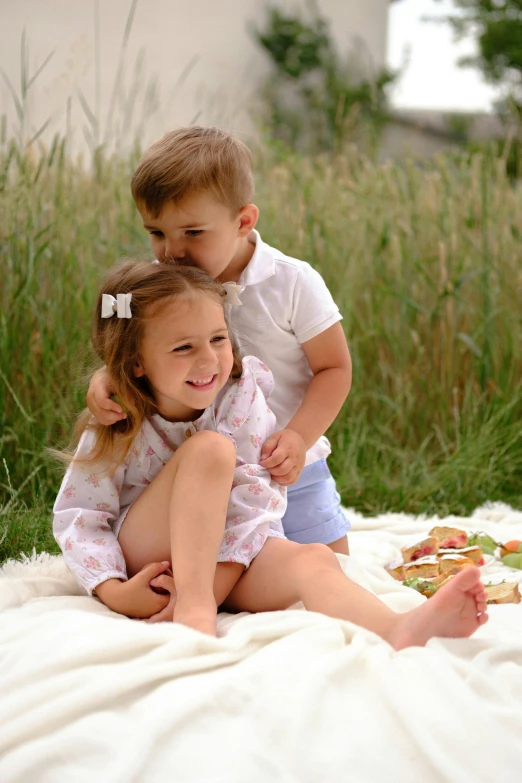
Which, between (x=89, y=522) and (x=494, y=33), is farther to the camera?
(x=494, y=33)

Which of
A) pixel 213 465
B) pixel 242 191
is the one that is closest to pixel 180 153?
pixel 242 191

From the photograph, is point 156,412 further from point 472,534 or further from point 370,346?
point 370,346

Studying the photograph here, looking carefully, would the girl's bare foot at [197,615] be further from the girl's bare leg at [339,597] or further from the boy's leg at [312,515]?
the boy's leg at [312,515]

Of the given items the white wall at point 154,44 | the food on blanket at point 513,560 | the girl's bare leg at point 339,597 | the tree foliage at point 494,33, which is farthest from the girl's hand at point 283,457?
the tree foliage at point 494,33

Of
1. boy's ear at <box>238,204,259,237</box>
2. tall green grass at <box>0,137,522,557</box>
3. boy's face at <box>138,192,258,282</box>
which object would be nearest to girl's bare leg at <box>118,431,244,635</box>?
boy's face at <box>138,192,258,282</box>

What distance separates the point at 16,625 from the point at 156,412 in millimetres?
444

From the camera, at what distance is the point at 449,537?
202cm

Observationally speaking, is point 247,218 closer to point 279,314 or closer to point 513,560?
point 279,314

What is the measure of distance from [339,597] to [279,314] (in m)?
0.63

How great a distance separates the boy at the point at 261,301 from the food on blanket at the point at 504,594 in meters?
0.36

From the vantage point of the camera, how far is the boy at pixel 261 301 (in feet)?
5.20

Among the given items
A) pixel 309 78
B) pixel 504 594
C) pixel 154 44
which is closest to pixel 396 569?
pixel 504 594

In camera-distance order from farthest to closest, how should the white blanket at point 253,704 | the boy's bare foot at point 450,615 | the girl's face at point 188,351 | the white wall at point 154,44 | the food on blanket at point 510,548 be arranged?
the white wall at point 154,44 < the food on blanket at point 510,548 < the girl's face at point 188,351 < the boy's bare foot at point 450,615 < the white blanket at point 253,704

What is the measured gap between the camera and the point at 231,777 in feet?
3.17
